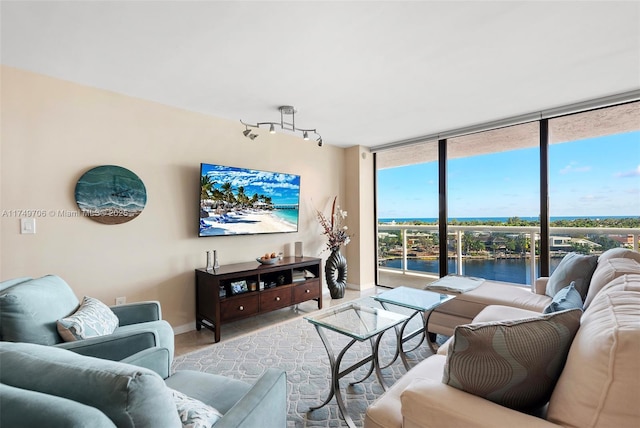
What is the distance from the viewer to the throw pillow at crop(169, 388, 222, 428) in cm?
91

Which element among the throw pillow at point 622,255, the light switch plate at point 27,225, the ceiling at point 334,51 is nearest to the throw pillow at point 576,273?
the throw pillow at point 622,255

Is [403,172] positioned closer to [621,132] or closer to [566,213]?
[566,213]

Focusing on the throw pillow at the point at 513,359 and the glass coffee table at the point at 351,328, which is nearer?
the throw pillow at the point at 513,359

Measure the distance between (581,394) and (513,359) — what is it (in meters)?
0.17

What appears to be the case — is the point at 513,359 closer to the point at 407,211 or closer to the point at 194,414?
the point at 194,414

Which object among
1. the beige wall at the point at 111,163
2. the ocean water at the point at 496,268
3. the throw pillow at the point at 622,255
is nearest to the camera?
the throw pillow at the point at 622,255

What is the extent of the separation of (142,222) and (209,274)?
81 cm

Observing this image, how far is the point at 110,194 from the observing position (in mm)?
2680

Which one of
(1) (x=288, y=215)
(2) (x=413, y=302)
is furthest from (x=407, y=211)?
(2) (x=413, y=302)

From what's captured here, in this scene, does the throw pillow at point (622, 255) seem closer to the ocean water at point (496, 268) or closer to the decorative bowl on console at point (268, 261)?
the ocean water at point (496, 268)

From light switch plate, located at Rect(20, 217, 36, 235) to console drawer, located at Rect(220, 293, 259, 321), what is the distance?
1621 millimetres

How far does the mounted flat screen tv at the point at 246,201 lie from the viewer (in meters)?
3.25

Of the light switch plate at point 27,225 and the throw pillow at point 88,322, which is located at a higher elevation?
the light switch plate at point 27,225

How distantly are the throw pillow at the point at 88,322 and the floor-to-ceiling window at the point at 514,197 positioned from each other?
3.84m
